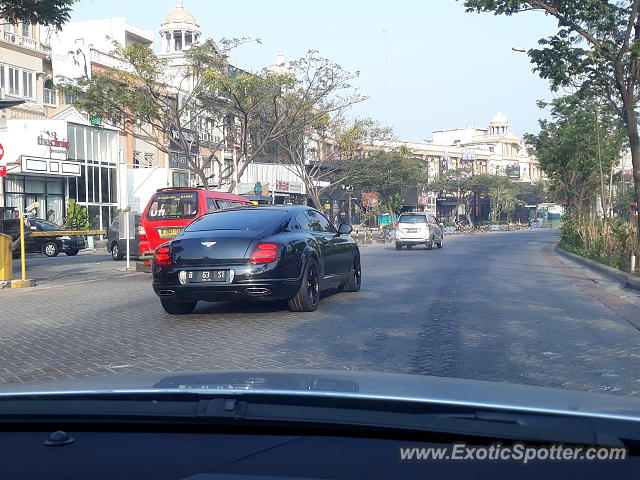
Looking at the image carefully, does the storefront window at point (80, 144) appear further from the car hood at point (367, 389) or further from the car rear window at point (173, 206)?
the car hood at point (367, 389)

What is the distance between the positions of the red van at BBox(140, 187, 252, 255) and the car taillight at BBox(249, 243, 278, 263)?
7233 mm

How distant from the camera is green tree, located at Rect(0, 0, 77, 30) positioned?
17.6m

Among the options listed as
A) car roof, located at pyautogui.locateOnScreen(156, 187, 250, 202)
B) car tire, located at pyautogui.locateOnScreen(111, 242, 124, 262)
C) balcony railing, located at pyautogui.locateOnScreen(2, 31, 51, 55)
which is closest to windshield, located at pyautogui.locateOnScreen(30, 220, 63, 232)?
car tire, located at pyautogui.locateOnScreen(111, 242, 124, 262)

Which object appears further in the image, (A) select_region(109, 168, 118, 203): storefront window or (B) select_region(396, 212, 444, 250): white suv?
(A) select_region(109, 168, 118, 203): storefront window

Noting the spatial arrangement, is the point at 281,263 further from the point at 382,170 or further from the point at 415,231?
the point at 382,170

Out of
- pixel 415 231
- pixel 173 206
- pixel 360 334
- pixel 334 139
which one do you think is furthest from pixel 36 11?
pixel 334 139

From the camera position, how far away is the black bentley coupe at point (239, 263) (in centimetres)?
961

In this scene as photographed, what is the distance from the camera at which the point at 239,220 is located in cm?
1057

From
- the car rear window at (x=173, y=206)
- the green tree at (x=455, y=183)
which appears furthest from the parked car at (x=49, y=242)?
the green tree at (x=455, y=183)

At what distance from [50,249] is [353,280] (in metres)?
19.8

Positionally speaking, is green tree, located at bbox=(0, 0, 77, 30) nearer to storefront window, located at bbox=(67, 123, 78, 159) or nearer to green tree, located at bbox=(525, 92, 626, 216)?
green tree, located at bbox=(525, 92, 626, 216)

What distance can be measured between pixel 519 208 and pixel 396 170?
6148 centimetres

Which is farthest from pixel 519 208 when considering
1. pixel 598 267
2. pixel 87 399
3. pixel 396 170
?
pixel 87 399

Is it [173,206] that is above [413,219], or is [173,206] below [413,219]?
above
